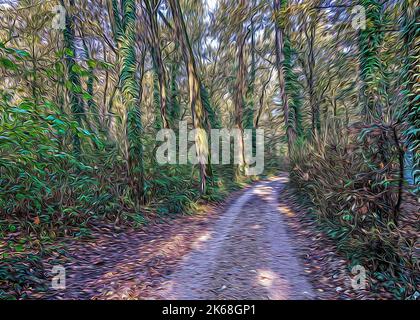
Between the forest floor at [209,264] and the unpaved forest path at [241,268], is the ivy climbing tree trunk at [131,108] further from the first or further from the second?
the unpaved forest path at [241,268]

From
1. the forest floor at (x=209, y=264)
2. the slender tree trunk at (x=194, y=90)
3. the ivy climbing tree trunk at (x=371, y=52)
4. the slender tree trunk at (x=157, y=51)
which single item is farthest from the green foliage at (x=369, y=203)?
the slender tree trunk at (x=157, y=51)

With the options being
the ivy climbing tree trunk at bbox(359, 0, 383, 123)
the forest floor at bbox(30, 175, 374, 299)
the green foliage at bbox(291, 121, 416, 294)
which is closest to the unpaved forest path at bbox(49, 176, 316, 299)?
the forest floor at bbox(30, 175, 374, 299)

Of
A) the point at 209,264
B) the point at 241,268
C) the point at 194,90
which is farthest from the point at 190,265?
the point at 194,90

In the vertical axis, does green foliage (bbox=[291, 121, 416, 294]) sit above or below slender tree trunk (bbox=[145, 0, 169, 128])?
below

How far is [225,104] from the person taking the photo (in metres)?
33.8

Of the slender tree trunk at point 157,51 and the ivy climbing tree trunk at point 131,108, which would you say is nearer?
the ivy climbing tree trunk at point 131,108

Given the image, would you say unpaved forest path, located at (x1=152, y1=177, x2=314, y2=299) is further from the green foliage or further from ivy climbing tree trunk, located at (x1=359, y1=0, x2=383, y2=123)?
ivy climbing tree trunk, located at (x1=359, y1=0, x2=383, y2=123)

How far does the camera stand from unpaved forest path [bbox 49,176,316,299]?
3611 millimetres

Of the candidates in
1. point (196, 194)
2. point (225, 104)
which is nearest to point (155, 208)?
point (196, 194)

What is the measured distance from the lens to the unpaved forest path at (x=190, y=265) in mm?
3611

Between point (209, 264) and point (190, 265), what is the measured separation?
36 cm

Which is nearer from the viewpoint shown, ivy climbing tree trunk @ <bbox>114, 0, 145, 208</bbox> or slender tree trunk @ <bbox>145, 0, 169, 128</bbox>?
ivy climbing tree trunk @ <bbox>114, 0, 145, 208</bbox>
